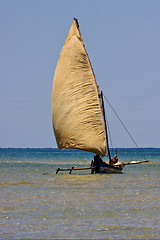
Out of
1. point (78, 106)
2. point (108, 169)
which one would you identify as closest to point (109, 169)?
point (108, 169)

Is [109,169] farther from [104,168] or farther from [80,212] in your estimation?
[80,212]

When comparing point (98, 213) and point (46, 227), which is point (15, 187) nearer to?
point (98, 213)

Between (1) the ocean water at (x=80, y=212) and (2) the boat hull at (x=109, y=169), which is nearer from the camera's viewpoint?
(1) the ocean water at (x=80, y=212)

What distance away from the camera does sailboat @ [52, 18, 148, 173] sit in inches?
1448

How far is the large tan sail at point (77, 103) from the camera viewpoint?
3678cm

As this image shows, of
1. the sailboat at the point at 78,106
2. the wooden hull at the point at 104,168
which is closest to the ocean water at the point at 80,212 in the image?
the wooden hull at the point at 104,168

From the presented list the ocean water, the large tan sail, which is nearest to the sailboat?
the large tan sail

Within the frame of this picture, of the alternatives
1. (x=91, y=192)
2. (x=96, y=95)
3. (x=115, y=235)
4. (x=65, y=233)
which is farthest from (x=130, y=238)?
(x=96, y=95)

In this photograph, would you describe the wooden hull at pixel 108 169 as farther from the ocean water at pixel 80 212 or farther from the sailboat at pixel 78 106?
the ocean water at pixel 80 212

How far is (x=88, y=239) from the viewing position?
13969mm

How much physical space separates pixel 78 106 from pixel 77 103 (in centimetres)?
23

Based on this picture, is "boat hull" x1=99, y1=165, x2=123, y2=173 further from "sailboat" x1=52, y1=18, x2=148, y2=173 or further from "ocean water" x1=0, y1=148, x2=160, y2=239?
"ocean water" x1=0, y1=148, x2=160, y2=239

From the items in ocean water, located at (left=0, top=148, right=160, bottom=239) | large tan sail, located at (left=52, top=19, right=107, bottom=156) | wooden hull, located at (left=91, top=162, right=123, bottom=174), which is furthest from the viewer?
large tan sail, located at (left=52, top=19, right=107, bottom=156)

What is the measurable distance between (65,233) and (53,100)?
78.8 ft
